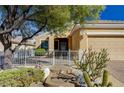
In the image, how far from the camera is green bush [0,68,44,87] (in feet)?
31.8

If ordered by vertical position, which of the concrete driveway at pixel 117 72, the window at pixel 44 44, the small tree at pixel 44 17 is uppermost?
the small tree at pixel 44 17

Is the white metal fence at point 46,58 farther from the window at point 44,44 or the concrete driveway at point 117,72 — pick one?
the window at point 44,44

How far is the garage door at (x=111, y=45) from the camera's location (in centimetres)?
2189

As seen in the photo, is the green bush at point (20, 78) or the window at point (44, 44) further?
the window at point (44, 44)

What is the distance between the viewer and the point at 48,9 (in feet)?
45.8

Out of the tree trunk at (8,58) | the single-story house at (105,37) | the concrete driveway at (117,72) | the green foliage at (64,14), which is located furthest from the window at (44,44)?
the green foliage at (64,14)

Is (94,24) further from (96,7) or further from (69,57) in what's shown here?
(96,7)

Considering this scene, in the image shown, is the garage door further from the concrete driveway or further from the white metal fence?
the white metal fence

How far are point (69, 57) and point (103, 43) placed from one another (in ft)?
13.2

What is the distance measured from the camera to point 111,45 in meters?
22.1

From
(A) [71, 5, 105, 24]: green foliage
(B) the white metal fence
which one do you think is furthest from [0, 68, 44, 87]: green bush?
(B) the white metal fence

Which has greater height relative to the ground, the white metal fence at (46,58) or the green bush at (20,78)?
the green bush at (20,78)

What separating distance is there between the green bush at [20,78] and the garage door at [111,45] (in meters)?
10.7

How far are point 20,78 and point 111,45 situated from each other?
506 inches
